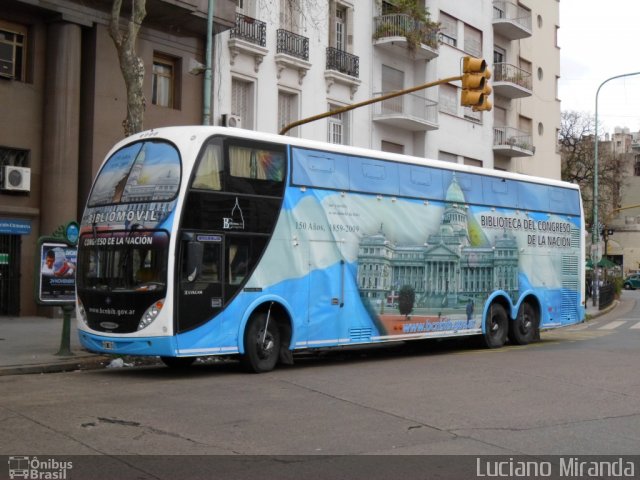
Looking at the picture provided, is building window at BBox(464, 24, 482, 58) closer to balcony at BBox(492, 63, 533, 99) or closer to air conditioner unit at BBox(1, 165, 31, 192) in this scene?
balcony at BBox(492, 63, 533, 99)

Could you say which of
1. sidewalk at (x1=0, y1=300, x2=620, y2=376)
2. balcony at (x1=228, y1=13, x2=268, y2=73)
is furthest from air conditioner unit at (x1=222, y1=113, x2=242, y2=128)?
sidewalk at (x1=0, y1=300, x2=620, y2=376)

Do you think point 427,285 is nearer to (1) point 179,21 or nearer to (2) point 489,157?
(1) point 179,21

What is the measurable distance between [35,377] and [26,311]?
9801mm

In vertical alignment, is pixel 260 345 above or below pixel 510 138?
below

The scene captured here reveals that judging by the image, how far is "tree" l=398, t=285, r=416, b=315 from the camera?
50.0 ft

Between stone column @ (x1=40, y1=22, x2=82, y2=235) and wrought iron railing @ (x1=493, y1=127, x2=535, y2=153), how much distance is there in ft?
78.8

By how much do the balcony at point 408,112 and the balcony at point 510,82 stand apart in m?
7.08

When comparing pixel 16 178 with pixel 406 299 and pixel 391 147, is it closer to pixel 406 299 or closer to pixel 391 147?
pixel 406 299

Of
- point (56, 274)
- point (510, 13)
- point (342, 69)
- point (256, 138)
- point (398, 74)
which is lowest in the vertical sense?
point (56, 274)

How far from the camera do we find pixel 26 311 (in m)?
21.5

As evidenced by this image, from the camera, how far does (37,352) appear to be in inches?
578

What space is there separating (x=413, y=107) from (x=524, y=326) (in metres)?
17.6

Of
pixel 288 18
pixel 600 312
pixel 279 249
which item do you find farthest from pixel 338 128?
pixel 279 249

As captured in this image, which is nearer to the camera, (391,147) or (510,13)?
(391,147)
